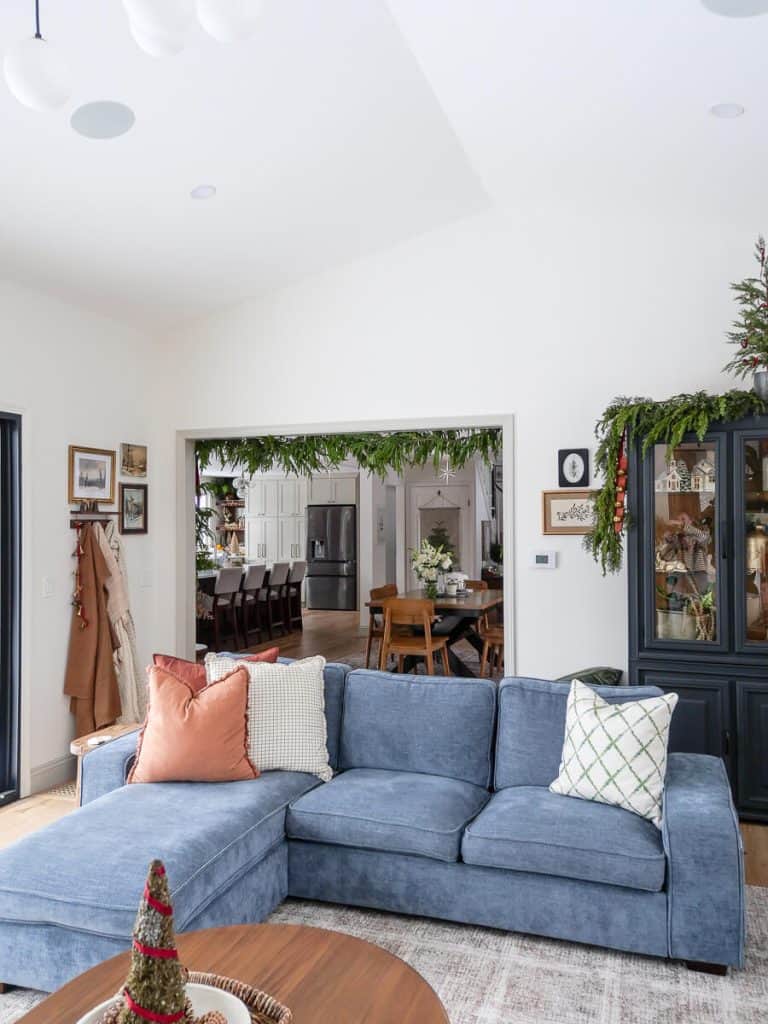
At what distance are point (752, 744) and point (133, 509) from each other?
3.83m

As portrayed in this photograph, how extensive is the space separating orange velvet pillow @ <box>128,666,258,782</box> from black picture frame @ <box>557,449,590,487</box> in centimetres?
237

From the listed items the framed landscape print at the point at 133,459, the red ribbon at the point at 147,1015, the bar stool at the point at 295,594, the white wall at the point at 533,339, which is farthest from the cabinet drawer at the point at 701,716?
the bar stool at the point at 295,594

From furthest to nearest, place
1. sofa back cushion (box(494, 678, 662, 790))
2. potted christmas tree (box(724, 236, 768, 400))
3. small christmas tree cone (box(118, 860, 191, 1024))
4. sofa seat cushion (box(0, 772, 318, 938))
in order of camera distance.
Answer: potted christmas tree (box(724, 236, 768, 400)) → sofa back cushion (box(494, 678, 662, 790)) → sofa seat cushion (box(0, 772, 318, 938)) → small christmas tree cone (box(118, 860, 191, 1024))

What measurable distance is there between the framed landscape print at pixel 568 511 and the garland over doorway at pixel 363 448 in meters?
0.80

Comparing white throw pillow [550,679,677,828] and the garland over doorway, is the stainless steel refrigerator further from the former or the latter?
white throw pillow [550,679,677,828]

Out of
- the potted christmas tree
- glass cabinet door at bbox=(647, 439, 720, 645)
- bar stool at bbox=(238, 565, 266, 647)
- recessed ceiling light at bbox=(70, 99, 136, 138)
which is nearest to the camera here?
recessed ceiling light at bbox=(70, 99, 136, 138)

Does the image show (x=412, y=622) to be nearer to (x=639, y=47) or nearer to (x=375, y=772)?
(x=375, y=772)

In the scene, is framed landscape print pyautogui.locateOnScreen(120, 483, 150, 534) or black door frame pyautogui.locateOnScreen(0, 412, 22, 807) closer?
black door frame pyautogui.locateOnScreen(0, 412, 22, 807)

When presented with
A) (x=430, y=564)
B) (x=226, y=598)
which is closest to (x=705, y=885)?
(x=430, y=564)

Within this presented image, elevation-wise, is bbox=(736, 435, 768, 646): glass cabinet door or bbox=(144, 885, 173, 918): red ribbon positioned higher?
bbox=(736, 435, 768, 646): glass cabinet door

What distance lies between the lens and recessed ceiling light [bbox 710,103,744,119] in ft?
10.7

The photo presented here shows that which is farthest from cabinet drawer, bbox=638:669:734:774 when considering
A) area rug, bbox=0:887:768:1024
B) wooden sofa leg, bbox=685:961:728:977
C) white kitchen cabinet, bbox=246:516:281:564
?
white kitchen cabinet, bbox=246:516:281:564

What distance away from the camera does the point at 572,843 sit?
2.68 meters

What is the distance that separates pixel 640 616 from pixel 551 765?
1265 millimetres
